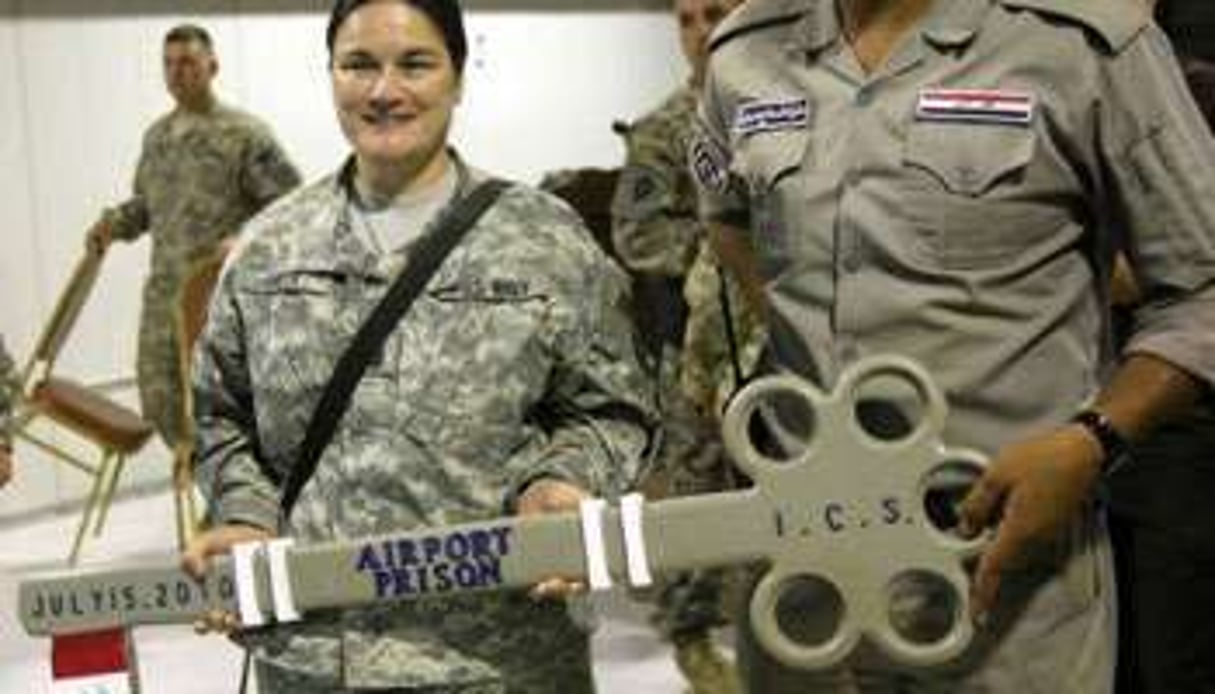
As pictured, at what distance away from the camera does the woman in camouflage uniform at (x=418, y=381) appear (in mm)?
1638

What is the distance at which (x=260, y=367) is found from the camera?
66.2 inches

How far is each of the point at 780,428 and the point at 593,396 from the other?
0.82ft

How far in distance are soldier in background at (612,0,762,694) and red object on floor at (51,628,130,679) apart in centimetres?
179

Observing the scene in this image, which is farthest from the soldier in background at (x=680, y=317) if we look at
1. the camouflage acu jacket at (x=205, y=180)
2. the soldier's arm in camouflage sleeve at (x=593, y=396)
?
Result: the camouflage acu jacket at (x=205, y=180)

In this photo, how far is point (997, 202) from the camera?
55.3 inches

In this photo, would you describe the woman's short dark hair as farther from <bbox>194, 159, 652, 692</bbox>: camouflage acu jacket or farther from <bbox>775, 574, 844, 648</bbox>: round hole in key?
<bbox>775, 574, 844, 648</bbox>: round hole in key

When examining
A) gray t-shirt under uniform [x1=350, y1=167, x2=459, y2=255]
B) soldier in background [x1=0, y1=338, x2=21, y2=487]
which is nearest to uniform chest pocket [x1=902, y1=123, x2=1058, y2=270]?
gray t-shirt under uniform [x1=350, y1=167, x2=459, y2=255]

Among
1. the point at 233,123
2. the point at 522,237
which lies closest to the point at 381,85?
the point at 522,237

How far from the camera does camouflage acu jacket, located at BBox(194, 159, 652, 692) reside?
64.6 inches

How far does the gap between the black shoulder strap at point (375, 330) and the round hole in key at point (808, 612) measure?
460mm

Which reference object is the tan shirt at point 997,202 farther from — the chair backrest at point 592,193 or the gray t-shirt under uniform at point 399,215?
the chair backrest at point 592,193

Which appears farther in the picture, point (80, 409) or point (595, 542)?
point (80, 409)

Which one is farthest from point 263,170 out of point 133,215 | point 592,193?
point 592,193

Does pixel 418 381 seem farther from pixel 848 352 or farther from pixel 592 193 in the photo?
pixel 592 193
